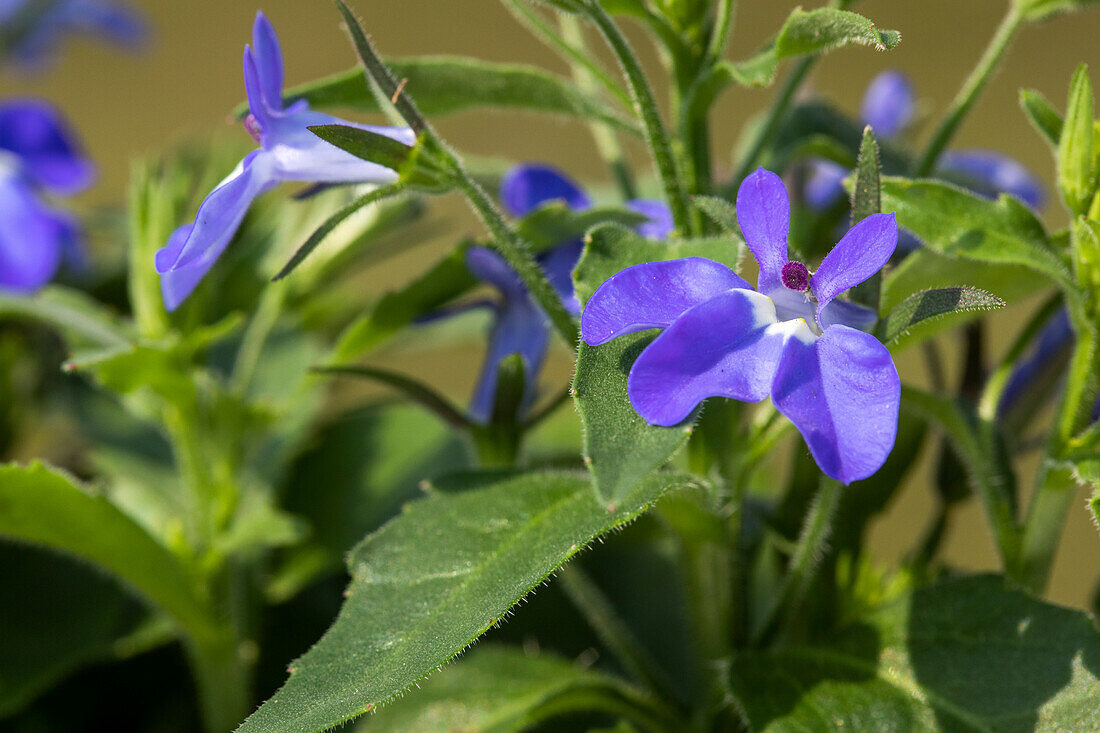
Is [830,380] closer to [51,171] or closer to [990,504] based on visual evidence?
[990,504]

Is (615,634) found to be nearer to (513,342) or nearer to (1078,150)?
(513,342)

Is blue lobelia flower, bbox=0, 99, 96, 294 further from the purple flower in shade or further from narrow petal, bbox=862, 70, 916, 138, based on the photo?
narrow petal, bbox=862, 70, 916, 138

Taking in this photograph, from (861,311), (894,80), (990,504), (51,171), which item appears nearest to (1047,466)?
(990,504)

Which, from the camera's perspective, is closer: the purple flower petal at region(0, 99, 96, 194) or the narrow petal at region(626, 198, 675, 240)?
the narrow petal at region(626, 198, 675, 240)

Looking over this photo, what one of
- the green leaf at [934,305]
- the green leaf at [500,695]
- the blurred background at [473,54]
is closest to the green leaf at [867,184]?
the green leaf at [934,305]

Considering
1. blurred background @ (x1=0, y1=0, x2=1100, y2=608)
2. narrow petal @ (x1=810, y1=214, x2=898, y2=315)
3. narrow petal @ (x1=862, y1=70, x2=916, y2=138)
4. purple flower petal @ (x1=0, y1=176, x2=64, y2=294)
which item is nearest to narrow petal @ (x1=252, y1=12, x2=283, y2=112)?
narrow petal @ (x1=810, y1=214, x2=898, y2=315)

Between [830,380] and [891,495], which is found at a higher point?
[830,380]
